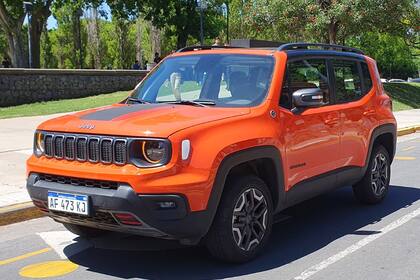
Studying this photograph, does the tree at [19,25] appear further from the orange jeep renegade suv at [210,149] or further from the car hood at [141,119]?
the car hood at [141,119]

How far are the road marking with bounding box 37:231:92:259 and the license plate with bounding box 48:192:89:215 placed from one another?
0.84 metres

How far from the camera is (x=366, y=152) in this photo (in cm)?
659

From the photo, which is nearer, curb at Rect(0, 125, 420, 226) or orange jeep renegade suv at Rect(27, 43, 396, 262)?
orange jeep renegade suv at Rect(27, 43, 396, 262)

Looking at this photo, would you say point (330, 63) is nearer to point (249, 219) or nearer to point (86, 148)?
point (249, 219)

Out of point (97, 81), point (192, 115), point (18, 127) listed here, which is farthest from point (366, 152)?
point (97, 81)

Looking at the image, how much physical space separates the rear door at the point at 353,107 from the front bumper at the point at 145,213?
7.79 feet

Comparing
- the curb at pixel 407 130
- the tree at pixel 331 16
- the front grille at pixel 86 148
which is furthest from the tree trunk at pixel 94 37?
the front grille at pixel 86 148

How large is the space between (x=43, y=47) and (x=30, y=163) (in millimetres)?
60935

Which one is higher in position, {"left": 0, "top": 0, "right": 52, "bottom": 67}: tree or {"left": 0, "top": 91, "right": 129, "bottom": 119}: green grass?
{"left": 0, "top": 0, "right": 52, "bottom": 67}: tree

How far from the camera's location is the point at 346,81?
21.2 ft

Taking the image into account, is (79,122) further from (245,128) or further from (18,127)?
(18,127)

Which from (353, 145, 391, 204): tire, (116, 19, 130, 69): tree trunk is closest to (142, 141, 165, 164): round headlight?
(353, 145, 391, 204): tire

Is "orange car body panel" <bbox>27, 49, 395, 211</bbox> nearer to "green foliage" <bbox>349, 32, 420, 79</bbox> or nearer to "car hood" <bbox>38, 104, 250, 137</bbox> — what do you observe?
"car hood" <bbox>38, 104, 250, 137</bbox>

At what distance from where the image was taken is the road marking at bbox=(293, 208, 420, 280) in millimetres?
4672
